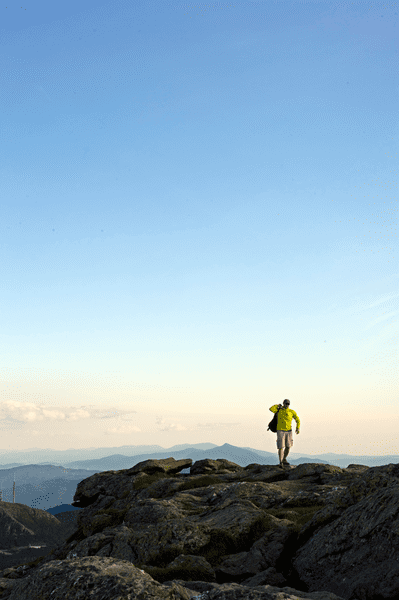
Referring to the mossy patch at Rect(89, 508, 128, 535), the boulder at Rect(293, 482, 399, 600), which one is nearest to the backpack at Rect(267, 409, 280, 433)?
the mossy patch at Rect(89, 508, 128, 535)

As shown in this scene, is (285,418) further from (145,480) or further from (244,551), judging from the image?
(244,551)

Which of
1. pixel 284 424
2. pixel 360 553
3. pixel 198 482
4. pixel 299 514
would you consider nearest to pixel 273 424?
pixel 284 424

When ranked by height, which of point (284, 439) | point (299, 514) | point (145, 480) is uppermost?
point (284, 439)

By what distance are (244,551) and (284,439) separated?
17.2m

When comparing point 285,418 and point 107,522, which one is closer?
point 107,522

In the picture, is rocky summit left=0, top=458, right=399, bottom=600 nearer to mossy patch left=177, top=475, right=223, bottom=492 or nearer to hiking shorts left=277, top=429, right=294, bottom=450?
hiking shorts left=277, top=429, right=294, bottom=450

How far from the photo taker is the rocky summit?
972 centimetres

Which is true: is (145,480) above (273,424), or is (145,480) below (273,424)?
below

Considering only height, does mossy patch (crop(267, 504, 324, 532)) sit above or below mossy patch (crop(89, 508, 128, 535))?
above

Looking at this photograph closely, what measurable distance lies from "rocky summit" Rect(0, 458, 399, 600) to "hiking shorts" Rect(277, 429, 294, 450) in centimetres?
460

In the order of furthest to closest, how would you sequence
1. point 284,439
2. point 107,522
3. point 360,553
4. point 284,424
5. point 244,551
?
point 284,439 < point 284,424 < point 107,522 < point 244,551 < point 360,553

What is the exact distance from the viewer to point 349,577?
464 inches

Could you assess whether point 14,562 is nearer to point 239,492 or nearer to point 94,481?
point 94,481

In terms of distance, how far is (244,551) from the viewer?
16.5 metres
